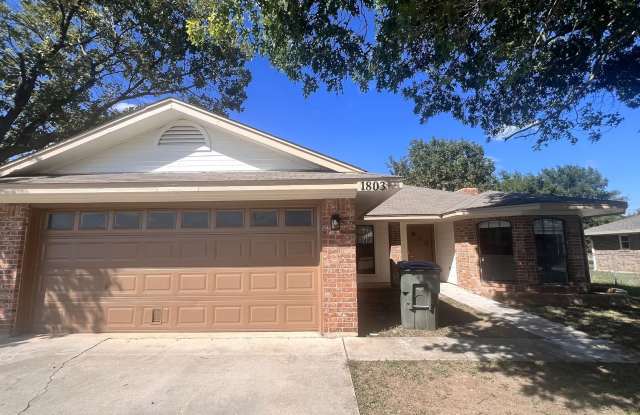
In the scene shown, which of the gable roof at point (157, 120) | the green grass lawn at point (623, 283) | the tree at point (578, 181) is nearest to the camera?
the gable roof at point (157, 120)

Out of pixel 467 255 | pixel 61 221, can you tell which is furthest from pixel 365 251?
pixel 61 221

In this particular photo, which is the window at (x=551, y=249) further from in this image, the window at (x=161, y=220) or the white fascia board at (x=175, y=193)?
the window at (x=161, y=220)

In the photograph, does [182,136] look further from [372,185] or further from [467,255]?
[467,255]

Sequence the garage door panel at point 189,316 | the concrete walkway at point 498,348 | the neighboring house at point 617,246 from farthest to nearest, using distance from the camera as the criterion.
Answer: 1. the neighboring house at point 617,246
2. the garage door panel at point 189,316
3. the concrete walkway at point 498,348

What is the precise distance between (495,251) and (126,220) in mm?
10872

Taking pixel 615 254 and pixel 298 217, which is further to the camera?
pixel 615 254

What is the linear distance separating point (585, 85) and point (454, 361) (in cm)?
684

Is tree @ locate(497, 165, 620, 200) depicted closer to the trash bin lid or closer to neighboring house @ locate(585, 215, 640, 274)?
neighboring house @ locate(585, 215, 640, 274)

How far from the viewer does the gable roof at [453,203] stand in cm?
991

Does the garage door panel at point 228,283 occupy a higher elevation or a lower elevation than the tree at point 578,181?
lower

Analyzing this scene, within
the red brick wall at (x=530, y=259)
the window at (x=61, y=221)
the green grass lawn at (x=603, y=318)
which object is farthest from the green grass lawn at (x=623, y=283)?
the window at (x=61, y=221)

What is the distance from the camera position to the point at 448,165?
34125 mm

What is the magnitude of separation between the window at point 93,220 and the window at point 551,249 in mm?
11840

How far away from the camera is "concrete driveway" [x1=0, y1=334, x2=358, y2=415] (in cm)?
391
